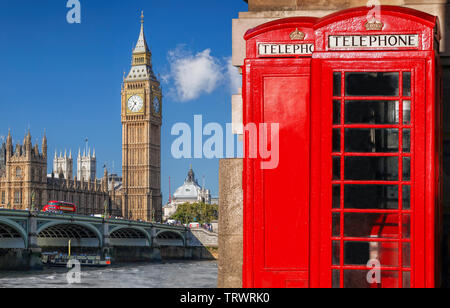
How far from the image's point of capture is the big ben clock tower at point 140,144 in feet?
349

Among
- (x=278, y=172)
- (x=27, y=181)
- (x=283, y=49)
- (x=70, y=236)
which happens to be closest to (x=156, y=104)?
(x=27, y=181)

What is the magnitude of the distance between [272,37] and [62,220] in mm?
52056

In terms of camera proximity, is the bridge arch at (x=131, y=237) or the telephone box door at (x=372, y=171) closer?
the telephone box door at (x=372, y=171)

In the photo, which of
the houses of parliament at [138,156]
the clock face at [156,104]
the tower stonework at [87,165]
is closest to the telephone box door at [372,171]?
the houses of parliament at [138,156]

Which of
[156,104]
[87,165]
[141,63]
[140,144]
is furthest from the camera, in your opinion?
[87,165]

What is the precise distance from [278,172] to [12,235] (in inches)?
2059

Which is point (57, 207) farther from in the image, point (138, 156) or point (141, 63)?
point (141, 63)

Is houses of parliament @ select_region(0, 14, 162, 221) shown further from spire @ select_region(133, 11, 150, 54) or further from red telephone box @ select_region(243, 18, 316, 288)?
red telephone box @ select_region(243, 18, 316, 288)

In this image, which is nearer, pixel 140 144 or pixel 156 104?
pixel 140 144

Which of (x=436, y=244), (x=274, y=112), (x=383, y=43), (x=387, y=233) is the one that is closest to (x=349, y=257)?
(x=387, y=233)

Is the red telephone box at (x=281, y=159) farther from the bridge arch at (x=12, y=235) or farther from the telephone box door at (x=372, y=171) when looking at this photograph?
the bridge arch at (x=12, y=235)

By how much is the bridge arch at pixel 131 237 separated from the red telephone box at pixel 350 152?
2538 inches

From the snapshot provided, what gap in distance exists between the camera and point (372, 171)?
14.1 feet
